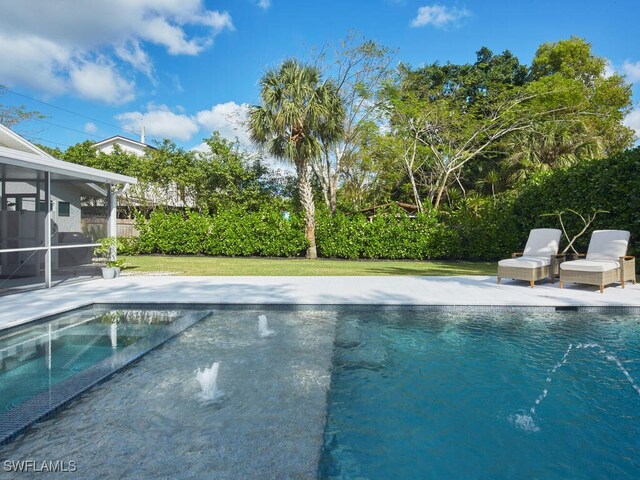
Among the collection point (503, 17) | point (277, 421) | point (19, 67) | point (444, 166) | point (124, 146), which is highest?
point (19, 67)

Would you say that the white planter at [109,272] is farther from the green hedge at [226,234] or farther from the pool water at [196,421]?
the green hedge at [226,234]

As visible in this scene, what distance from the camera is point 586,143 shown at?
19391 millimetres

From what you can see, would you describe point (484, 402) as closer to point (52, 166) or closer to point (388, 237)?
point (52, 166)

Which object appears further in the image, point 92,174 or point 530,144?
point 530,144

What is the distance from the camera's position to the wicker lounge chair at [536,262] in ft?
29.6

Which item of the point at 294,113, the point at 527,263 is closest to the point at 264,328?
the point at 527,263

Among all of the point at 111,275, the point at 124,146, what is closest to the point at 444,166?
the point at 111,275

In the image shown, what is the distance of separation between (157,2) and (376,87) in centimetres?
1050

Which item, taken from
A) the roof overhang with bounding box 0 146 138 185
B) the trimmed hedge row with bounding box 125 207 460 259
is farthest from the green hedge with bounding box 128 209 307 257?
the roof overhang with bounding box 0 146 138 185

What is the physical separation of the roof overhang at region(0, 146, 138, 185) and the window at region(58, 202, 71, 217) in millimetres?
691

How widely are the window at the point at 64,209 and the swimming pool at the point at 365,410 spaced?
6.13 metres

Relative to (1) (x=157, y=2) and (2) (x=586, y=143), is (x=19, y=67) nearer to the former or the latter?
(1) (x=157, y=2)

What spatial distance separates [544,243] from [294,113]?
9.10 meters

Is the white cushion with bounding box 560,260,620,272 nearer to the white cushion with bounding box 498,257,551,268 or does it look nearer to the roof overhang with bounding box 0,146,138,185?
the white cushion with bounding box 498,257,551,268
